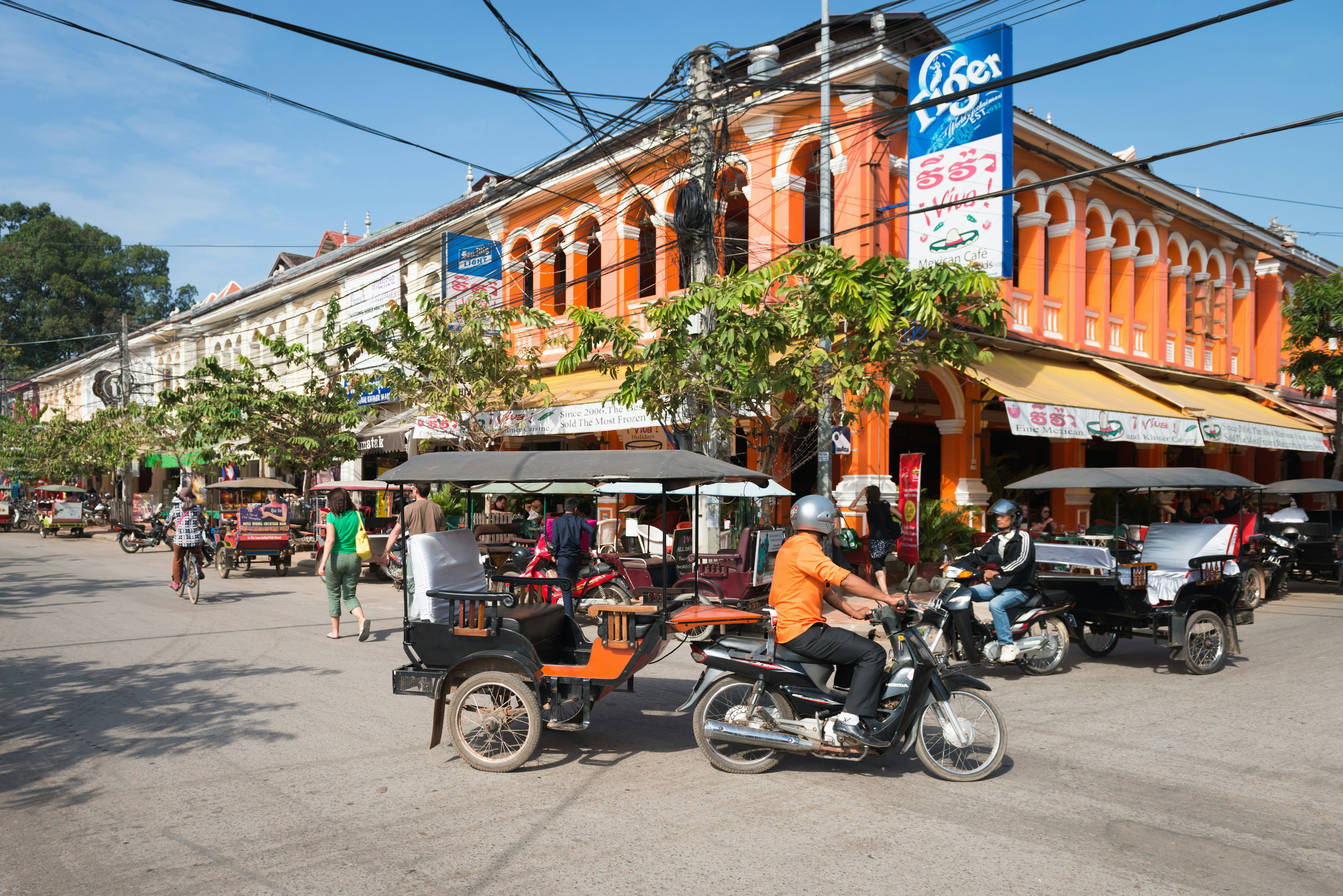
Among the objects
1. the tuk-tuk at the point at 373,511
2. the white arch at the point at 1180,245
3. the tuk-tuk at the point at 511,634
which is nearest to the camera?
the tuk-tuk at the point at 511,634

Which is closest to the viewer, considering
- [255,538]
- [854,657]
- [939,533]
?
[854,657]

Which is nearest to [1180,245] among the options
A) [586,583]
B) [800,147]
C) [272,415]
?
[800,147]

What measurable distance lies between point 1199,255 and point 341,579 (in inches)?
893

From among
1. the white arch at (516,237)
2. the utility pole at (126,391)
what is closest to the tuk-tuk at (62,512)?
the utility pole at (126,391)

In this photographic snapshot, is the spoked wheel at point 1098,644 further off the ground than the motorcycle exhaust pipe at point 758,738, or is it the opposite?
the motorcycle exhaust pipe at point 758,738

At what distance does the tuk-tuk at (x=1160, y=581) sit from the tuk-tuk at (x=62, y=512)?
1301 inches

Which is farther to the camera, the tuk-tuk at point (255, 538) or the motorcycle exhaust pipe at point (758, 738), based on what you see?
the tuk-tuk at point (255, 538)

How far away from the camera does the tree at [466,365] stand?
56.4 ft

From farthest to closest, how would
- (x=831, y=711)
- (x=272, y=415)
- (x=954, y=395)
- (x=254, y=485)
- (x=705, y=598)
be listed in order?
(x=254, y=485) < (x=272, y=415) < (x=954, y=395) < (x=705, y=598) < (x=831, y=711)

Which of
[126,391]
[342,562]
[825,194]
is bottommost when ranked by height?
[342,562]

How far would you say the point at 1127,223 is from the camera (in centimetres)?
2077

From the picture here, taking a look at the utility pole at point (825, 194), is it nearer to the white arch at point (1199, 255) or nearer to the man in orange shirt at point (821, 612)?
the man in orange shirt at point (821, 612)

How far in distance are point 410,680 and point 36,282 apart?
73923mm

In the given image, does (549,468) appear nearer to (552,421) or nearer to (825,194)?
(825,194)
